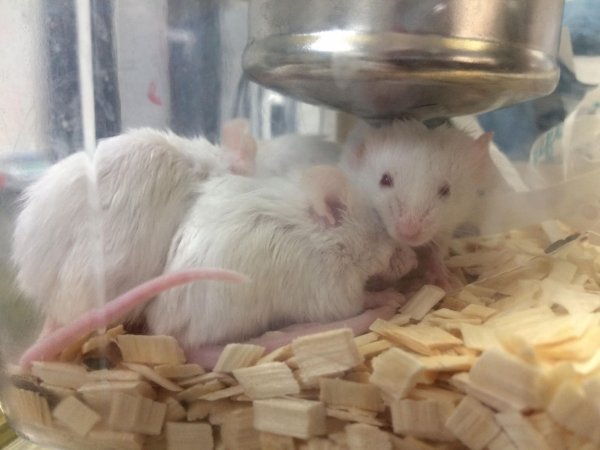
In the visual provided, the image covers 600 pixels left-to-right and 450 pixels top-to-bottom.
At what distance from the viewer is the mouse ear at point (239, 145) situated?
0.80 metres

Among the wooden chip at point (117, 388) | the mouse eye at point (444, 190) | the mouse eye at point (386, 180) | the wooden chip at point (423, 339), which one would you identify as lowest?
the wooden chip at point (117, 388)

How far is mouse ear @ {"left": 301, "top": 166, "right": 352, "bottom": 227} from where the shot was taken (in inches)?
28.9

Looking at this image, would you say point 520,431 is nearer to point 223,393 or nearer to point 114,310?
point 223,393

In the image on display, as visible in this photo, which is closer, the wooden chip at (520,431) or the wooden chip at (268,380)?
the wooden chip at (520,431)

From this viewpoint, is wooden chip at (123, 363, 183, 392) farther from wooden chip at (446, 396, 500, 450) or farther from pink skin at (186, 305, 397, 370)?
wooden chip at (446, 396, 500, 450)

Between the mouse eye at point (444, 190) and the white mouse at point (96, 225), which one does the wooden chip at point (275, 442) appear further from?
the mouse eye at point (444, 190)

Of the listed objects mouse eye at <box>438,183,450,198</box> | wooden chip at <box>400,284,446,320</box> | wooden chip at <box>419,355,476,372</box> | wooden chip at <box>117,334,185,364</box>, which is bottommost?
wooden chip at <box>117,334,185,364</box>

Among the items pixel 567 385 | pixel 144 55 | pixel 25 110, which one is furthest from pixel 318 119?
pixel 567 385

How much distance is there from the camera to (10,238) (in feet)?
2.57

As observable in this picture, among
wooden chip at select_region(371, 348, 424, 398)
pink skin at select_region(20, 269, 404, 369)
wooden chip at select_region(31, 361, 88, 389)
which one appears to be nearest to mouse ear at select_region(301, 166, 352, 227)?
pink skin at select_region(20, 269, 404, 369)

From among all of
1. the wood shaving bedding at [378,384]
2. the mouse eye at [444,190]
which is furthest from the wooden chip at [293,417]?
the mouse eye at [444,190]

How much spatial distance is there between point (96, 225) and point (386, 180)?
0.34 metres

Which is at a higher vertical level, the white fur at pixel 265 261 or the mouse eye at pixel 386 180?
the mouse eye at pixel 386 180

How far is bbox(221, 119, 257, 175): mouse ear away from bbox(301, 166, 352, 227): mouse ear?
0.10m
